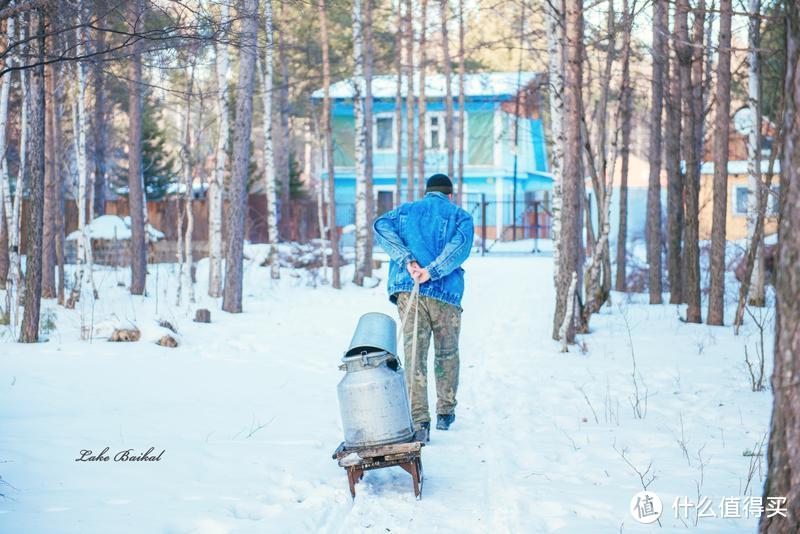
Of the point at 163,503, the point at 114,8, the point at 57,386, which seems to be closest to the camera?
the point at 163,503

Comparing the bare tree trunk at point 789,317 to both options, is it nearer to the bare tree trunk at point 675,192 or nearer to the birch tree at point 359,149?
the bare tree trunk at point 675,192

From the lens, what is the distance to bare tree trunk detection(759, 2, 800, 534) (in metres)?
3.28

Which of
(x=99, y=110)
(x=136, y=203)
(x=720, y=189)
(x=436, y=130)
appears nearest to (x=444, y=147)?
(x=436, y=130)

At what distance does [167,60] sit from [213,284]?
11.4m

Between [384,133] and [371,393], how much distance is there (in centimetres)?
3598

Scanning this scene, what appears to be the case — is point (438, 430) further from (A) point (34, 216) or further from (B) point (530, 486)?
(A) point (34, 216)

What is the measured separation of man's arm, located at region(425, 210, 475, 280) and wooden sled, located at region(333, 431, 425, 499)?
5.01 feet

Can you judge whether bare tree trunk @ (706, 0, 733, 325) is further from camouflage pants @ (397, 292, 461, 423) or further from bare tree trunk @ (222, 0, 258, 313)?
camouflage pants @ (397, 292, 461, 423)

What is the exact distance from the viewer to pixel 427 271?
636 cm

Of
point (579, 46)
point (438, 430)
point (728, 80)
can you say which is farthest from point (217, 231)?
point (438, 430)

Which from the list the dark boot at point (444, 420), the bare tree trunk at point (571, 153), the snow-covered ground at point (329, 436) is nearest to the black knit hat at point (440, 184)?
the dark boot at point (444, 420)

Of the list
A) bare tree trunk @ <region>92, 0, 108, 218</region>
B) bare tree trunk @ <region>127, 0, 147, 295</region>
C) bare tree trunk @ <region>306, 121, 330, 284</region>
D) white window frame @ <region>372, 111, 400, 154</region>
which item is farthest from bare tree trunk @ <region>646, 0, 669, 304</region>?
white window frame @ <region>372, 111, 400, 154</region>

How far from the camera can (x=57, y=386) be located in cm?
801

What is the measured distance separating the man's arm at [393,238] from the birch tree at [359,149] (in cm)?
1525
